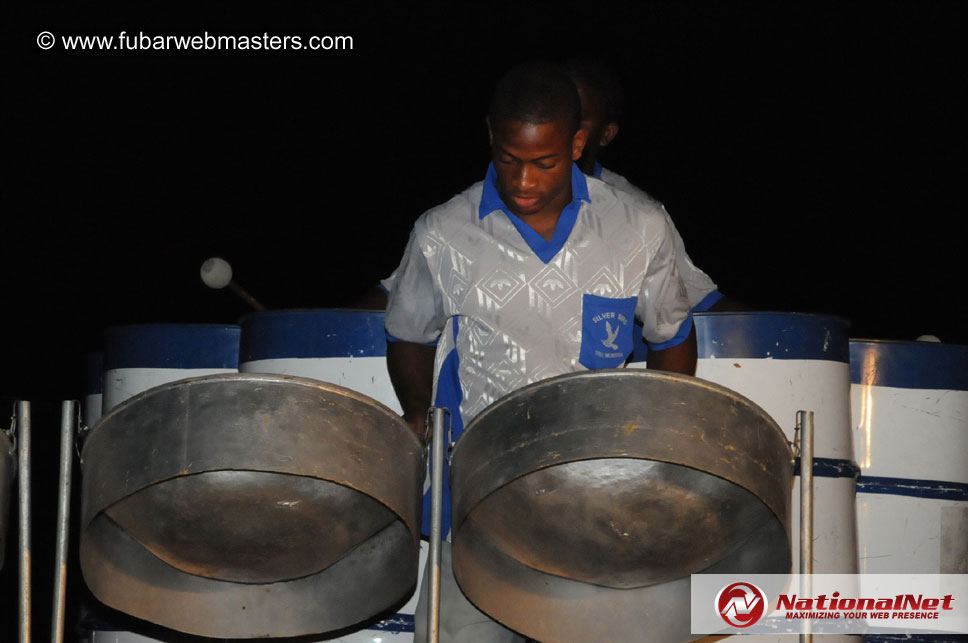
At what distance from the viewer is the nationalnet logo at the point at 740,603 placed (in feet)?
4.84

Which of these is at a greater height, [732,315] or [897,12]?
[897,12]

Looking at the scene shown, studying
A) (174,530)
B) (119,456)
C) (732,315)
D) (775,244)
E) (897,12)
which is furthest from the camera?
(775,244)

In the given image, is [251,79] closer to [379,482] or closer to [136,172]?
[136,172]

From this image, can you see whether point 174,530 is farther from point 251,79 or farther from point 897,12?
point 897,12

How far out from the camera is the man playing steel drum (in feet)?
5.09

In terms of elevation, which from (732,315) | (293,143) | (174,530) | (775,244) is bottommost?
(174,530)

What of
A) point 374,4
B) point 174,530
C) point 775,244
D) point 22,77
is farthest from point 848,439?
point 22,77

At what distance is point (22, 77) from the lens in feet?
11.1

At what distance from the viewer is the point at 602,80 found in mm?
2516

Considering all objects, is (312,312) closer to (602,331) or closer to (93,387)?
(602,331)

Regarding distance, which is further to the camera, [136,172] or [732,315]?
[136,172]

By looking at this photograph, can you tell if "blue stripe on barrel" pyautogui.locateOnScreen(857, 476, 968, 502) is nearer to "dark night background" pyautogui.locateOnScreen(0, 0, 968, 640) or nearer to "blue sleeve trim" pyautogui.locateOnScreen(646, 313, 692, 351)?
"blue sleeve trim" pyautogui.locateOnScreen(646, 313, 692, 351)

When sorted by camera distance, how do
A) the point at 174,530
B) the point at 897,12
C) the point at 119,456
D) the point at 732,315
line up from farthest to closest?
the point at 897,12, the point at 732,315, the point at 174,530, the point at 119,456

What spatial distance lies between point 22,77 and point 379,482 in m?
2.49
